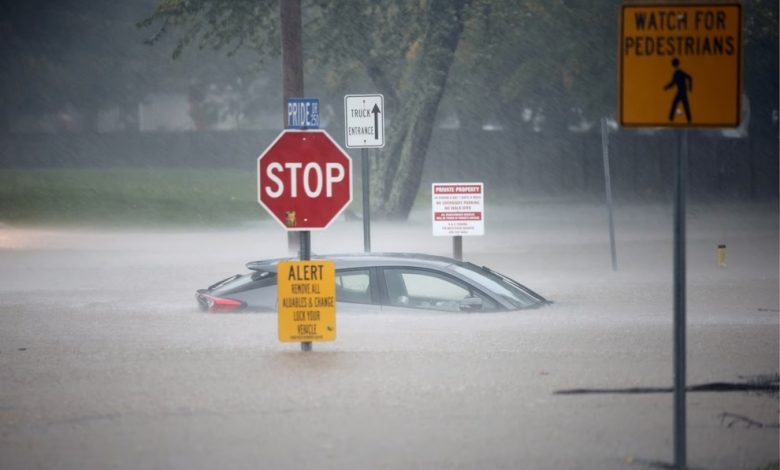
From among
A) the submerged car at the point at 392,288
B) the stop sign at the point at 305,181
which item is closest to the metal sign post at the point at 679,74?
the stop sign at the point at 305,181

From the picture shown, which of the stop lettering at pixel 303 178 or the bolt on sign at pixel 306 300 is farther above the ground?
the stop lettering at pixel 303 178

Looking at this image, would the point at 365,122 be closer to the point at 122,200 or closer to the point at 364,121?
the point at 364,121

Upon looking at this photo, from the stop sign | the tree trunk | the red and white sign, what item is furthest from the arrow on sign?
the tree trunk

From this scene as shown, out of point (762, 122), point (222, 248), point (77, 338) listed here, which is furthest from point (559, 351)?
point (762, 122)

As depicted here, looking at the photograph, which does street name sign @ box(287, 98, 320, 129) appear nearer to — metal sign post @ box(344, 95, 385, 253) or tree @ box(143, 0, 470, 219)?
metal sign post @ box(344, 95, 385, 253)

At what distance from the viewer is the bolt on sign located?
1031 centimetres

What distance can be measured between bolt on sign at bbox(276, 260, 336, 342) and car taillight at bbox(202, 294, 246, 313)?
2625 millimetres

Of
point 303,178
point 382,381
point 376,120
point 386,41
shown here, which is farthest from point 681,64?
point 386,41

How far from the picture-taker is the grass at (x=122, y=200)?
108ft

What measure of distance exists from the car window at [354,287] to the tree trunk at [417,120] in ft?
65.9

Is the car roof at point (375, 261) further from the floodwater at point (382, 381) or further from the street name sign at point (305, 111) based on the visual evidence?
the street name sign at point (305, 111)

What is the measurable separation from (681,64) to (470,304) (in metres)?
6.29

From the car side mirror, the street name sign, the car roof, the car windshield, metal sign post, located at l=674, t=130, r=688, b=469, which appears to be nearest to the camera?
metal sign post, located at l=674, t=130, r=688, b=469

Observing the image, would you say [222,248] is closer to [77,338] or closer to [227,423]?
[77,338]
